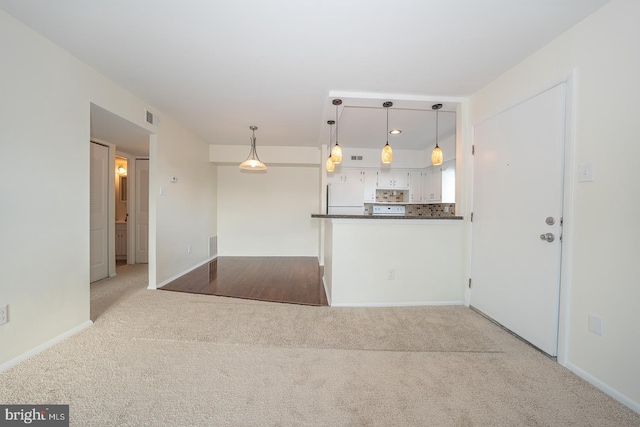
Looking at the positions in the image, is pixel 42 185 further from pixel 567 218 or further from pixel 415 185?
pixel 415 185

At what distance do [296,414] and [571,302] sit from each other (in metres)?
2.00

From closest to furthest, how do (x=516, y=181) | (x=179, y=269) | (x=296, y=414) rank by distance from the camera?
(x=296, y=414) → (x=516, y=181) → (x=179, y=269)

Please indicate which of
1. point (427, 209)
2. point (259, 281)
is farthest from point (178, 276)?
point (427, 209)

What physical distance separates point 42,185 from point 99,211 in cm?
243

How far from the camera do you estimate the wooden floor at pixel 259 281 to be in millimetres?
3121

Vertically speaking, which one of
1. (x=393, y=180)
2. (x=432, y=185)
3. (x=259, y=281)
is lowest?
(x=259, y=281)

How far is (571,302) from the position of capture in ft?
5.63

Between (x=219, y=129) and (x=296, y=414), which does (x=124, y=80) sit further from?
(x=296, y=414)

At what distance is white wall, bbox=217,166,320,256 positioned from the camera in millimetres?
5605

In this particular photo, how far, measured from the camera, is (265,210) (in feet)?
18.5

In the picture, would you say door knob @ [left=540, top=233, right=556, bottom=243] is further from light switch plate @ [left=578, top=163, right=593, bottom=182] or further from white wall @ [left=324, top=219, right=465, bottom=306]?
white wall @ [left=324, top=219, right=465, bottom=306]

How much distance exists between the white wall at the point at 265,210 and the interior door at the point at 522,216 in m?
3.60

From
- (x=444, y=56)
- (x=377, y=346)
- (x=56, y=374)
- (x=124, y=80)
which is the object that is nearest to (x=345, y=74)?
(x=444, y=56)

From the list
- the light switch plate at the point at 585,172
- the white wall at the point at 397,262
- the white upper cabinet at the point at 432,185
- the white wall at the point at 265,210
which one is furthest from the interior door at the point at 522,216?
the white wall at the point at 265,210
